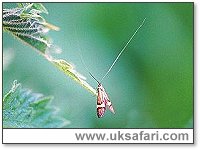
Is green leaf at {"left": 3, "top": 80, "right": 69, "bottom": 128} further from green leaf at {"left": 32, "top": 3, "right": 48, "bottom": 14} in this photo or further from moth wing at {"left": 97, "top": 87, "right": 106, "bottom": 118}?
green leaf at {"left": 32, "top": 3, "right": 48, "bottom": 14}

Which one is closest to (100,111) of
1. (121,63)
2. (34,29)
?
(121,63)

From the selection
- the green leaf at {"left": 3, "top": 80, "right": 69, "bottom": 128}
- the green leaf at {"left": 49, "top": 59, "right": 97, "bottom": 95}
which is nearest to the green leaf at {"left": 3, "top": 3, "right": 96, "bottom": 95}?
the green leaf at {"left": 49, "top": 59, "right": 97, "bottom": 95}

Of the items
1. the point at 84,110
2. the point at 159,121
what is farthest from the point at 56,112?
the point at 159,121

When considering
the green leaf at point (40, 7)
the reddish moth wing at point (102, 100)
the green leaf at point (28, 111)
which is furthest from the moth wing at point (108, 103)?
the green leaf at point (40, 7)

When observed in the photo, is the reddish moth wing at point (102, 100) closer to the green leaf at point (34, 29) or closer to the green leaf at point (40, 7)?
the green leaf at point (34, 29)

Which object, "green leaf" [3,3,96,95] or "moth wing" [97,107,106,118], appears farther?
"moth wing" [97,107,106,118]
